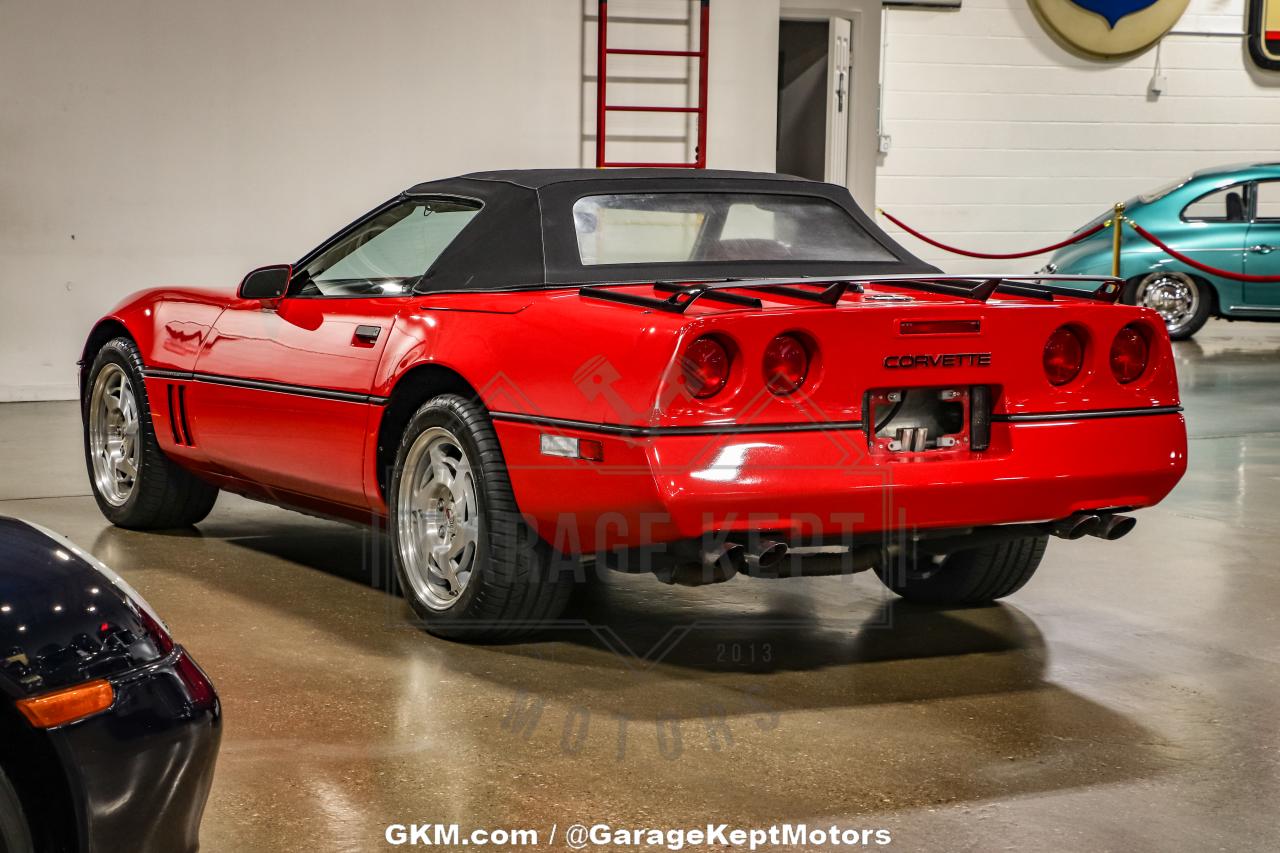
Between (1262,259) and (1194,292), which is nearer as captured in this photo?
(1262,259)

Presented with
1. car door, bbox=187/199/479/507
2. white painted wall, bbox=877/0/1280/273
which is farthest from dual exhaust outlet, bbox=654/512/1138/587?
white painted wall, bbox=877/0/1280/273

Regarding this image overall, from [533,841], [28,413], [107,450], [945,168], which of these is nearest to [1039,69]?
[945,168]

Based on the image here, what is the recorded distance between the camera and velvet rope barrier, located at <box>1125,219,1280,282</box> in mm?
13289

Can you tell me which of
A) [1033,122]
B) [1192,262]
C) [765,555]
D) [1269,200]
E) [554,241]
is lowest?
[765,555]

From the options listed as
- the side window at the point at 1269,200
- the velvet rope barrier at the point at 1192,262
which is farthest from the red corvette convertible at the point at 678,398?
the side window at the point at 1269,200

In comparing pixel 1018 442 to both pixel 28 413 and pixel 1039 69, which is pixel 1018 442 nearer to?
pixel 28 413

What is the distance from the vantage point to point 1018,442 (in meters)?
3.88

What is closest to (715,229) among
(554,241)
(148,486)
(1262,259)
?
(554,241)

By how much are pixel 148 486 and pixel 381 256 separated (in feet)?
4.09

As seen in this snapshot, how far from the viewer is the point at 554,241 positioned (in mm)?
4363

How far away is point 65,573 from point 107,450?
12.7ft

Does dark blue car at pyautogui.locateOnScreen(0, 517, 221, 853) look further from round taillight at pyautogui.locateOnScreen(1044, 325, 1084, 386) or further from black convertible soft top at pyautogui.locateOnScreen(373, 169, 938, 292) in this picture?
round taillight at pyautogui.locateOnScreen(1044, 325, 1084, 386)

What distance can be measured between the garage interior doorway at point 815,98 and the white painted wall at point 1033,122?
2.87 m

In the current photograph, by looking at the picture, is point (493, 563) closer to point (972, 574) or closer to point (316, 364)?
point (316, 364)
